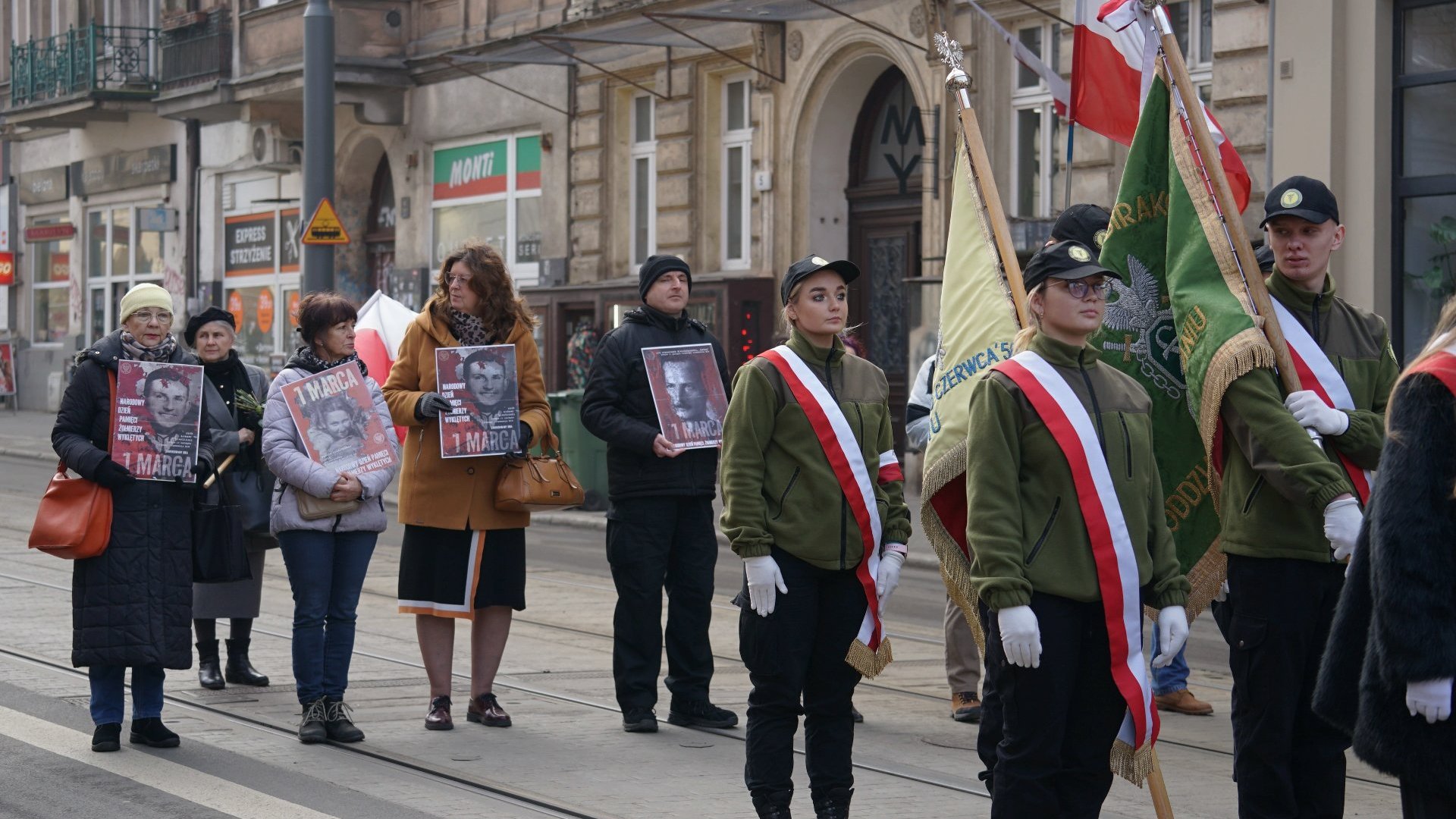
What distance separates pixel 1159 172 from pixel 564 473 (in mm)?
2863

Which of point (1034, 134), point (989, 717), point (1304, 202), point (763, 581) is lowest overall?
point (989, 717)

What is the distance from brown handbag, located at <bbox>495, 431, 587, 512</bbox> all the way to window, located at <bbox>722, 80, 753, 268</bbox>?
1545 centimetres

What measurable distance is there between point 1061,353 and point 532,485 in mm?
3287

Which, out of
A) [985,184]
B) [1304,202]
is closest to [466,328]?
[985,184]

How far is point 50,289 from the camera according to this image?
132ft

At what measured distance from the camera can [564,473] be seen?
319 inches

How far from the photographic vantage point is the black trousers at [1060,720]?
503 centimetres

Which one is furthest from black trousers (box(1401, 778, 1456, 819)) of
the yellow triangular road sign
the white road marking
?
the yellow triangular road sign

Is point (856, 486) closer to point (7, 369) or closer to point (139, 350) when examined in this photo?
point (139, 350)

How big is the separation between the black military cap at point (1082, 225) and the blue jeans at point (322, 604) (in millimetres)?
3078

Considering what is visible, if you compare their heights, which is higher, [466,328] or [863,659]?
[466,328]

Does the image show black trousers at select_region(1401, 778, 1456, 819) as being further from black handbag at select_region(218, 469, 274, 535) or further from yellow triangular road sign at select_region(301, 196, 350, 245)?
yellow triangular road sign at select_region(301, 196, 350, 245)

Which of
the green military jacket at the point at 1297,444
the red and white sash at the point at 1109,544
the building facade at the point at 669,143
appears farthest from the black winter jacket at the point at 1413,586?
→ the building facade at the point at 669,143

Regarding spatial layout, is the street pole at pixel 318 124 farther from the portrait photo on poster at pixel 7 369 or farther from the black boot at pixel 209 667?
the portrait photo on poster at pixel 7 369
